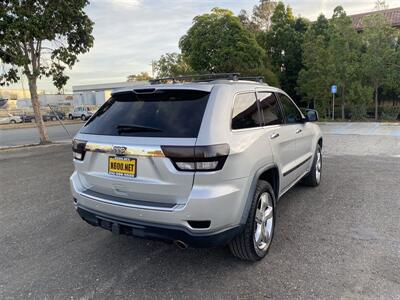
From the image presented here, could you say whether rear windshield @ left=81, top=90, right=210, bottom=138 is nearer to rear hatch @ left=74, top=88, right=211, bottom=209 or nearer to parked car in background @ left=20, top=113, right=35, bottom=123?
rear hatch @ left=74, top=88, right=211, bottom=209

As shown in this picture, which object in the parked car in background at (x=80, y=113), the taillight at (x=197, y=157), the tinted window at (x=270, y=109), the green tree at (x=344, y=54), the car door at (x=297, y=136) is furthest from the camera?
the parked car in background at (x=80, y=113)

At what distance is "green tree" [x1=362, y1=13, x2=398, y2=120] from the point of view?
20.1 m

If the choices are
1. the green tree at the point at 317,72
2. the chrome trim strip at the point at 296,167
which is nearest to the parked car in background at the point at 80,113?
the green tree at the point at 317,72

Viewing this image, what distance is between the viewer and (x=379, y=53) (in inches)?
806

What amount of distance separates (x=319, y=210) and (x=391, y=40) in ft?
68.6

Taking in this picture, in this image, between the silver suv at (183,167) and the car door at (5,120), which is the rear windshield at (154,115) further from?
the car door at (5,120)

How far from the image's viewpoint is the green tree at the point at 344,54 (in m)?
20.6

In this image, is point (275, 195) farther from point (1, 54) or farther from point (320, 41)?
point (320, 41)

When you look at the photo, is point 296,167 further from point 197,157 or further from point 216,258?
point 197,157

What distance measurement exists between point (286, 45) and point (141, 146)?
92.3 ft

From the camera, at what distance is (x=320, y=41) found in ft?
72.8

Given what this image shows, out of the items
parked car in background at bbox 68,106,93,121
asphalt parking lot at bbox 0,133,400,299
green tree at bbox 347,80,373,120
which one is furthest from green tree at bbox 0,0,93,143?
parked car in background at bbox 68,106,93,121

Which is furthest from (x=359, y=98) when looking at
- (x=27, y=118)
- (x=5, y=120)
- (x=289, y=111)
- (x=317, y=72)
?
(x=5, y=120)

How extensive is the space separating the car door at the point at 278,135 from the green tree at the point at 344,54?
18.8m
